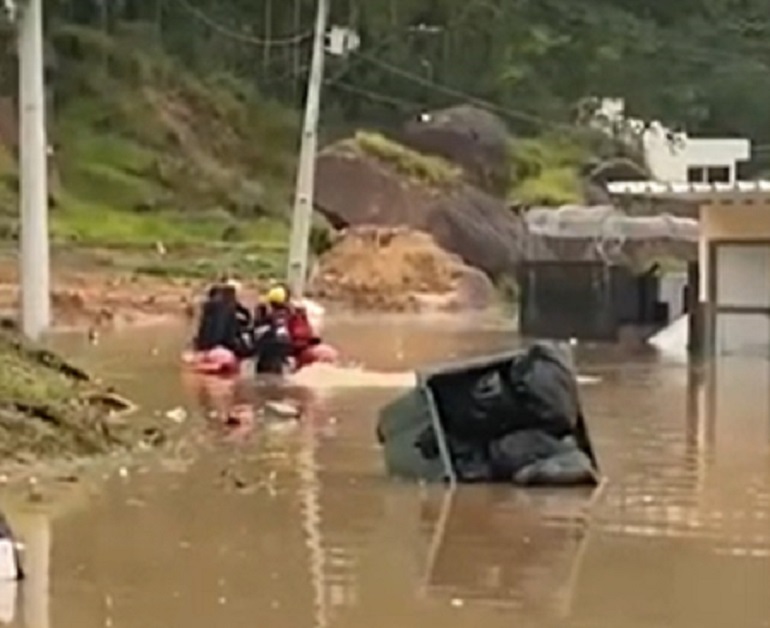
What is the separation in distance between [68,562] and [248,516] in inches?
85.6

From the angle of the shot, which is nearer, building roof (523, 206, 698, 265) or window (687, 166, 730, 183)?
building roof (523, 206, 698, 265)

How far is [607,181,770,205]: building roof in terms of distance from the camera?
3487 cm

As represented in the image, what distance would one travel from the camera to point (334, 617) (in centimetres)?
1039

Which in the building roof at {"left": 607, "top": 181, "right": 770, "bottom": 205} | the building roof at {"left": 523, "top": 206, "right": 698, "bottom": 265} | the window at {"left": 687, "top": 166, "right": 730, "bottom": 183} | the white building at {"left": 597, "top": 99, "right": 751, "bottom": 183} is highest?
the white building at {"left": 597, "top": 99, "right": 751, "bottom": 183}

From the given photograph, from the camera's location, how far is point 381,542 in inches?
508

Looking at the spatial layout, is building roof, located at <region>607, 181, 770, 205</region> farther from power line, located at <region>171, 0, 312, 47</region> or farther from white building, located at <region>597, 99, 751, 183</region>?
power line, located at <region>171, 0, 312, 47</region>

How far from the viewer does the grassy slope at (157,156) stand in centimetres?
5812

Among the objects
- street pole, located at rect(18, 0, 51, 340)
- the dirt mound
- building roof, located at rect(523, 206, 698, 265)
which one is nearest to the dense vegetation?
the dirt mound

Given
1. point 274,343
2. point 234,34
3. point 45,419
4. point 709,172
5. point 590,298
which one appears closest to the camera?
point 45,419

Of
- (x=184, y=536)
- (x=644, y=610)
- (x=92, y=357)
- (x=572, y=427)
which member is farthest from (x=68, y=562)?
(x=92, y=357)

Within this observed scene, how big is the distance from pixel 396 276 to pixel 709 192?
19.4 meters

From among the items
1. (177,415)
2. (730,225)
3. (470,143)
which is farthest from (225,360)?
(470,143)

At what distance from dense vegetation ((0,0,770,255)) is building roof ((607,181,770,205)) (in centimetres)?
2700

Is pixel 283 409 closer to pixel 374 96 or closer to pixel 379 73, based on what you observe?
pixel 374 96
